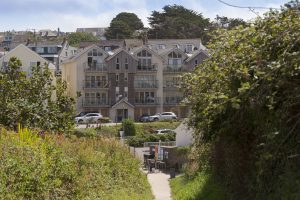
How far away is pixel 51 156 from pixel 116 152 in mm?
8352

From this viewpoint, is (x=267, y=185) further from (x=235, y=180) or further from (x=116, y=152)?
→ (x=116, y=152)

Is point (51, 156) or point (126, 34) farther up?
point (126, 34)

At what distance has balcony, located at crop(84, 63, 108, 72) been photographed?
230 ft

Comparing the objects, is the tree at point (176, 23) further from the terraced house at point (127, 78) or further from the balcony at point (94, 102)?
the balcony at point (94, 102)

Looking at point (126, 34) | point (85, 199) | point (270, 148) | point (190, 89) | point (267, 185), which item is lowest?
point (85, 199)

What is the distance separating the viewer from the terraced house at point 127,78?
7031cm

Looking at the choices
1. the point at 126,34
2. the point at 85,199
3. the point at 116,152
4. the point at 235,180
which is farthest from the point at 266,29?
the point at 126,34

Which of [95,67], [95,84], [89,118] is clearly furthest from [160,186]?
[95,84]

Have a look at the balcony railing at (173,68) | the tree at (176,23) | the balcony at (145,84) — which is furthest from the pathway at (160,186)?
the tree at (176,23)

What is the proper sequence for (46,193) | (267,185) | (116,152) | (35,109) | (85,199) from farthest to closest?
1. (35,109)
2. (116,152)
3. (85,199)
4. (46,193)
5. (267,185)

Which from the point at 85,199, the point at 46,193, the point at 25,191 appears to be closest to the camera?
the point at 25,191

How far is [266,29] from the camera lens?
934 centimetres

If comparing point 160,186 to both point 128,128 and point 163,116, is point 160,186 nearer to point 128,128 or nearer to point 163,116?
point 128,128

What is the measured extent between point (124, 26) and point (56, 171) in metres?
95.9
